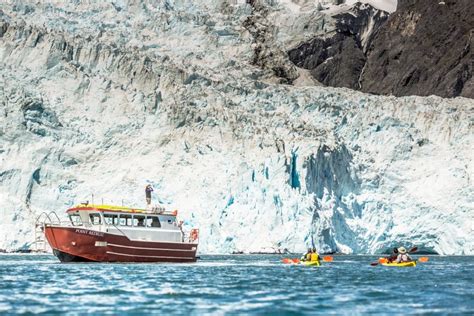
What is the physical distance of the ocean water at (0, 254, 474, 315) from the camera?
824 inches

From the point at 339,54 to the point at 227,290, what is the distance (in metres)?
91.0

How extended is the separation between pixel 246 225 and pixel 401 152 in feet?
45.5

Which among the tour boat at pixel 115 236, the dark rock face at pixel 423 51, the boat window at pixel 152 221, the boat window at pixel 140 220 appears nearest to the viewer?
the tour boat at pixel 115 236

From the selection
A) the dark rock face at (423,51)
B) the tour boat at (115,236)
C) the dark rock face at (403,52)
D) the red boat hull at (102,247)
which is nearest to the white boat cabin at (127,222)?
the tour boat at (115,236)

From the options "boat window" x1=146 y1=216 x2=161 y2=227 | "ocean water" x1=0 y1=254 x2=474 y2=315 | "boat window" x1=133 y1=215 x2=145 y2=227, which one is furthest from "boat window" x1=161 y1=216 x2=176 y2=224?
"ocean water" x1=0 y1=254 x2=474 y2=315

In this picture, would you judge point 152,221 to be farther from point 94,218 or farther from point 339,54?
point 339,54

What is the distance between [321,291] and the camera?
25.6m

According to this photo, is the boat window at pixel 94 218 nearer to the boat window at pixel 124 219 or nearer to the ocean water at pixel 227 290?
the boat window at pixel 124 219

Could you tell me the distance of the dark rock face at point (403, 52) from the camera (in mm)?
106875

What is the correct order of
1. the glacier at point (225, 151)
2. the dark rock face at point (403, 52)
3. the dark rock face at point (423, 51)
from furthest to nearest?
the dark rock face at point (403, 52)
the dark rock face at point (423, 51)
the glacier at point (225, 151)

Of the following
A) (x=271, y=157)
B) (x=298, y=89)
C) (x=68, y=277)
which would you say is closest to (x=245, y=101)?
(x=298, y=89)

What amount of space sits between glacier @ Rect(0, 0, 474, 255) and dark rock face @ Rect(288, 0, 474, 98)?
41.3 meters

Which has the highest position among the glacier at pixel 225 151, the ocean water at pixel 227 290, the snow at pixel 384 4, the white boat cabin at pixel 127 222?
the snow at pixel 384 4

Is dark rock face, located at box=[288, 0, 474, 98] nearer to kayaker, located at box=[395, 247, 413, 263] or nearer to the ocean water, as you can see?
kayaker, located at box=[395, 247, 413, 263]
